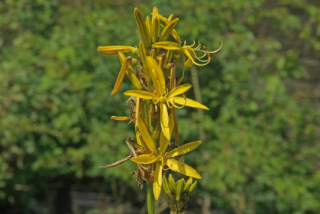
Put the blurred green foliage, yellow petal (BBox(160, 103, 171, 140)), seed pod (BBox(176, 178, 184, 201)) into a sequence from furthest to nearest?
1. the blurred green foliage
2. seed pod (BBox(176, 178, 184, 201))
3. yellow petal (BBox(160, 103, 171, 140))

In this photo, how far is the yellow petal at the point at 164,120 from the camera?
979 mm

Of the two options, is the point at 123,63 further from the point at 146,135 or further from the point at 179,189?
the point at 179,189

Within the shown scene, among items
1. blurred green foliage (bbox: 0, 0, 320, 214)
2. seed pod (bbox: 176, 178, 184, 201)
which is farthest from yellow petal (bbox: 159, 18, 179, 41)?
blurred green foliage (bbox: 0, 0, 320, 214)

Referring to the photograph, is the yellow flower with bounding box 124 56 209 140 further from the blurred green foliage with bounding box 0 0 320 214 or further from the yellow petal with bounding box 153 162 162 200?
the blurred green foliage with bounding box 0 0 320 214

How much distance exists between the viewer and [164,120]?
991 millimetres

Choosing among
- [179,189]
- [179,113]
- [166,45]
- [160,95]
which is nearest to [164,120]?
[160,95]

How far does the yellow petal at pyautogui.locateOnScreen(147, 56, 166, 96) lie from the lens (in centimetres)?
98

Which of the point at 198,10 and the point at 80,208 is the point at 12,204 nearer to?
the point at 80,208

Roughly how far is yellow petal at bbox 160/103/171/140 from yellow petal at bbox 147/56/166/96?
29 millimetres

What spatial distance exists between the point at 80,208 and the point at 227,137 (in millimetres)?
1512

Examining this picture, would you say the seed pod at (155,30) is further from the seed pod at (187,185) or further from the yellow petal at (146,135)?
the seed pod at (187,185)

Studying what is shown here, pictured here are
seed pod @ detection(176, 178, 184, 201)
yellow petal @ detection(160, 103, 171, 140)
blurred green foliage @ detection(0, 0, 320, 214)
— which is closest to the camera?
yellow petal @ detection(160, 103, 171, 140)

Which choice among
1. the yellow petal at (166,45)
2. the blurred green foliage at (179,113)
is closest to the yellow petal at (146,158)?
A: the yellow petal at (166,45)

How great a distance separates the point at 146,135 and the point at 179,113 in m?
2.32
